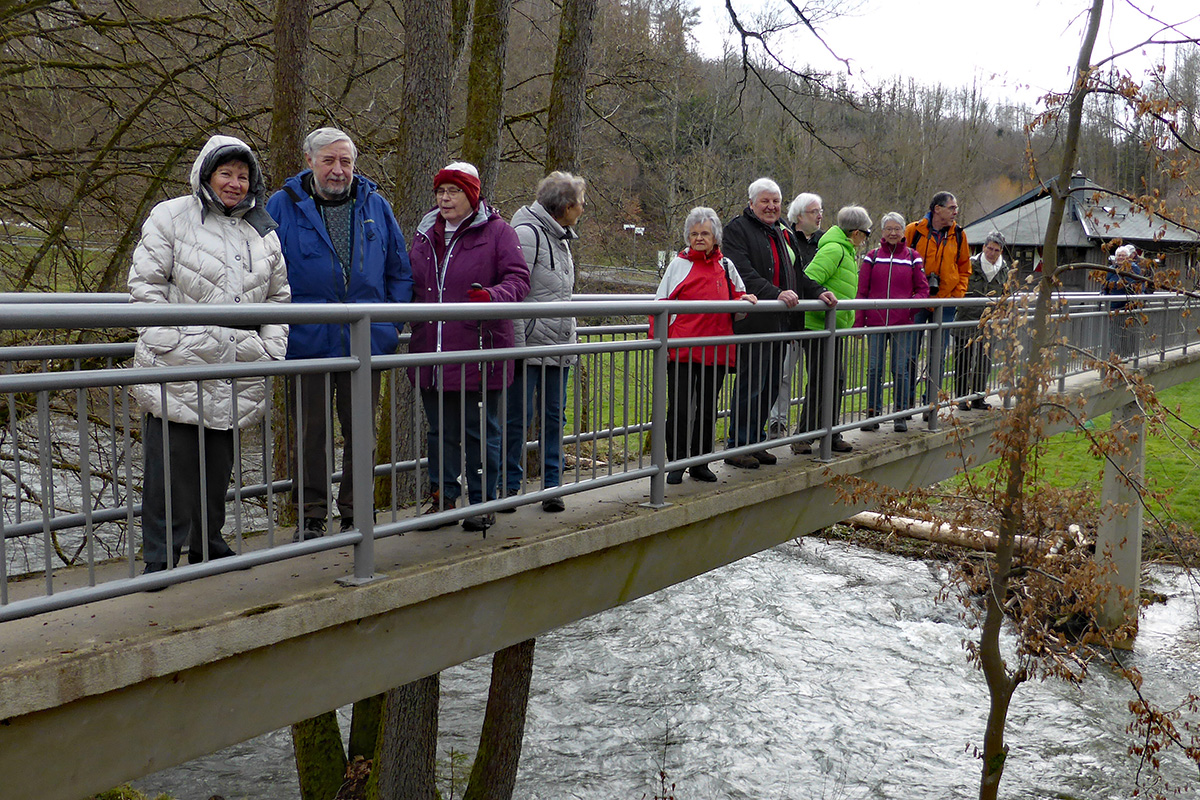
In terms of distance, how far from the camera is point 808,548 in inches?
717

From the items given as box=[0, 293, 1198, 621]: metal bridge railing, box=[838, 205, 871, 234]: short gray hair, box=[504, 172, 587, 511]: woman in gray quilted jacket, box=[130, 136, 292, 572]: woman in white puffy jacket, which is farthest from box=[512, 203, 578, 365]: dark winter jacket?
box=[838, 205, 871, 234]: short gray hair

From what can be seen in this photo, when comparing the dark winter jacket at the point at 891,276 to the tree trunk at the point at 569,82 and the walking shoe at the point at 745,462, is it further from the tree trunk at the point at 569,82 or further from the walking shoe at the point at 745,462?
the tree trunk at the point at 569,82

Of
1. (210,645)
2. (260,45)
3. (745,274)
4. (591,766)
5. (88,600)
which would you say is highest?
(260,45)

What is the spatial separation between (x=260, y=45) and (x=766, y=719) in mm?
8738

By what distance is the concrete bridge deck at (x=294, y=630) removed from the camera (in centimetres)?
275

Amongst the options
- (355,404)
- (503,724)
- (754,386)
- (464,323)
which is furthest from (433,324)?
(503,724)

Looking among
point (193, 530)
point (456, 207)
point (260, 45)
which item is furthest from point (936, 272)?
point (193, 530)

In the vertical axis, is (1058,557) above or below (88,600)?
below

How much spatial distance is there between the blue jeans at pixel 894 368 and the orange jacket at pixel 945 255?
118 centimetres

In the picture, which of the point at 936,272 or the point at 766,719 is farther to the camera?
the point at 766,719

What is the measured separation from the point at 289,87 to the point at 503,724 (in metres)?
5.12

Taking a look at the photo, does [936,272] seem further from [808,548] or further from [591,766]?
[808,548]

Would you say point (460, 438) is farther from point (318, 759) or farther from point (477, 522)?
point (318, 759)

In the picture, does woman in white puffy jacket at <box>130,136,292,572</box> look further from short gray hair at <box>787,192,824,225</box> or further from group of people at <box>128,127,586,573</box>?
short gray hair at <box>787,192,824,225</box>
